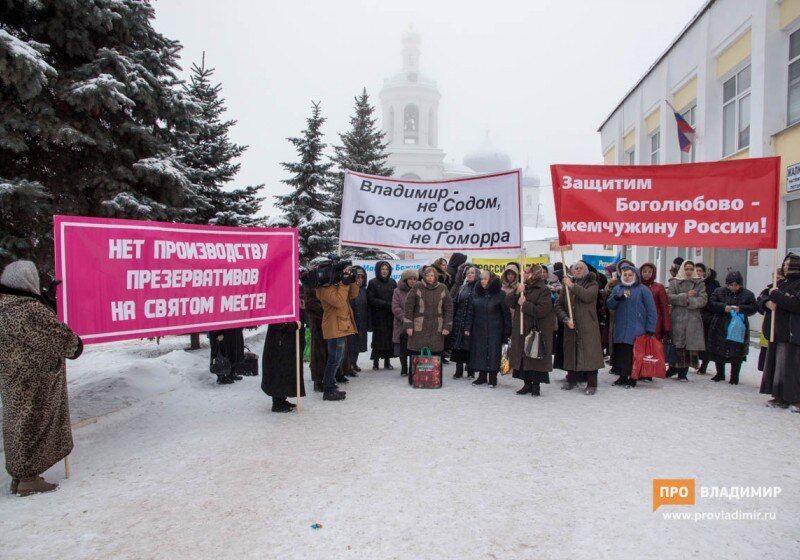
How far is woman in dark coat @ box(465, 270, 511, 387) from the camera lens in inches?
297

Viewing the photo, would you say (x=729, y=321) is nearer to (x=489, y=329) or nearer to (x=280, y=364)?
(x=489, y=329)

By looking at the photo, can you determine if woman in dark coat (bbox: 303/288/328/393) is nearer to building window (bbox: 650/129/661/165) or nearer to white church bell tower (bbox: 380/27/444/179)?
building window (bbox: 650/129/661/165)

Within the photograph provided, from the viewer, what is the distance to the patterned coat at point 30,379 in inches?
152

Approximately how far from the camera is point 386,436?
17.1ft

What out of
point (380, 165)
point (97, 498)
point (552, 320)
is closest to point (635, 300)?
point (552, 320)

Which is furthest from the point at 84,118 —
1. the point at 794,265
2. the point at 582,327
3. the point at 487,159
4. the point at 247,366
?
the point at 487,159

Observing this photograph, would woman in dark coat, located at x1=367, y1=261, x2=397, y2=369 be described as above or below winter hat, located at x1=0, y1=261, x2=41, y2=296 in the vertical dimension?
below

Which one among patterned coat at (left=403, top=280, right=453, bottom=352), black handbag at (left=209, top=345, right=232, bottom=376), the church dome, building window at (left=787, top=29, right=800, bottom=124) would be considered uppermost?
the church dome

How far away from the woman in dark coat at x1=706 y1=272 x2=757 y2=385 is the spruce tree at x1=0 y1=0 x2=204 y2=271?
8252 mm

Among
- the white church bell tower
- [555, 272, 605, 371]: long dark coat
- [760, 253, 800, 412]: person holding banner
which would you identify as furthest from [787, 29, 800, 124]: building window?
the white church bell tower

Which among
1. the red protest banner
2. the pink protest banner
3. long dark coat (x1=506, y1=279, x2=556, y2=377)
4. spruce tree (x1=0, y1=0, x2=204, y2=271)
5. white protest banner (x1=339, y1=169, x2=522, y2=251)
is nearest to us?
the pink protest banner

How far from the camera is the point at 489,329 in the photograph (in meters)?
7.56

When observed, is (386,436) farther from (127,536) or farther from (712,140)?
(712,140)

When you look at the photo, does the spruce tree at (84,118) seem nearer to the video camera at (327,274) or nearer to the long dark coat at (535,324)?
the video camera at (327,274)
